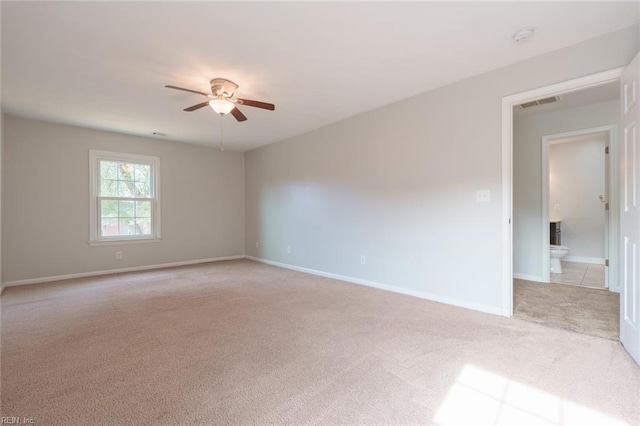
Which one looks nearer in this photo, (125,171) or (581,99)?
(581,99)

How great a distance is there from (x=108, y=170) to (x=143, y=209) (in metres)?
0.85

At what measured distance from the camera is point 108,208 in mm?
4961

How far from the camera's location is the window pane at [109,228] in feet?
16.1

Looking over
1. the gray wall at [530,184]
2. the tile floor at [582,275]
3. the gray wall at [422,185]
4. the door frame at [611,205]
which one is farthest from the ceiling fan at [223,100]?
the tile floor at [582,275]

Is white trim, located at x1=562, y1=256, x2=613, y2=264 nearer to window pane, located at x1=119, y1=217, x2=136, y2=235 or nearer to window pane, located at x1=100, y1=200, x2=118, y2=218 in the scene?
window pane, located at x1=119, y1=217, x2=136, y2=235

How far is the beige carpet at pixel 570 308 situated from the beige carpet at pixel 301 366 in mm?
251

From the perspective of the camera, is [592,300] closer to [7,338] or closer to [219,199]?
[7,338]

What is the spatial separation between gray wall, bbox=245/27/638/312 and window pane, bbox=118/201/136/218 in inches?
114

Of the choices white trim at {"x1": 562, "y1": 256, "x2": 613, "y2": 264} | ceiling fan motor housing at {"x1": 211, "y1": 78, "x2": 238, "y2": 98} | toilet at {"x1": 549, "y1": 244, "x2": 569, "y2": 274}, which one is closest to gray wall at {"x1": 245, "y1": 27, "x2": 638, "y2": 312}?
ceiling fan motor housing at {"x1": 211, "y1": 78, "x2": 238, "y2": 98}

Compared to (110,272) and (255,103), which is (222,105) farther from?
(110,272)

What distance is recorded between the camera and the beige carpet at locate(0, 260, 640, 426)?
1496 mm

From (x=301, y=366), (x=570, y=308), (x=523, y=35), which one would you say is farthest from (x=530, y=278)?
(x=301, y=366)

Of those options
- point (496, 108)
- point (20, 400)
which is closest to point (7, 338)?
point (20, 400)

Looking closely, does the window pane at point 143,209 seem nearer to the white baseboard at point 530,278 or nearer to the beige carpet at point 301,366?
the beige carpet at point 301,366
